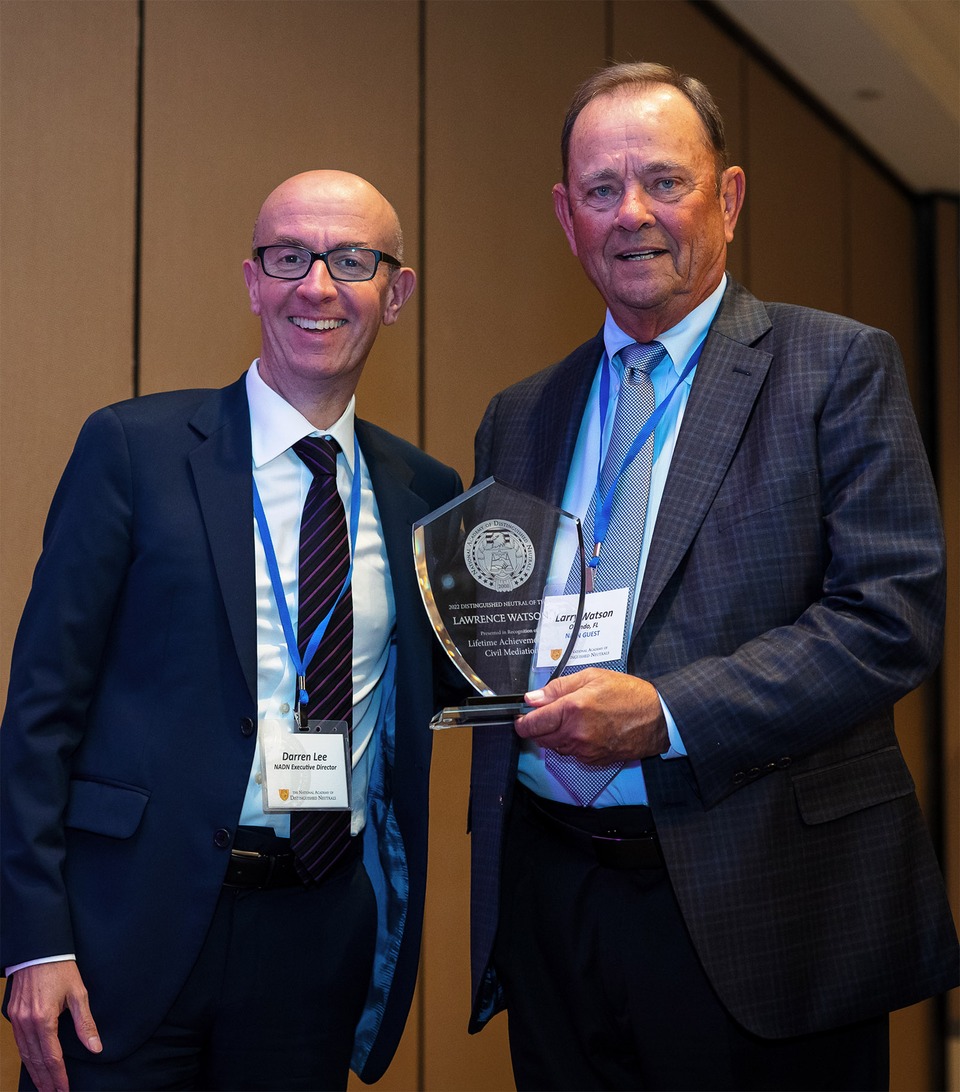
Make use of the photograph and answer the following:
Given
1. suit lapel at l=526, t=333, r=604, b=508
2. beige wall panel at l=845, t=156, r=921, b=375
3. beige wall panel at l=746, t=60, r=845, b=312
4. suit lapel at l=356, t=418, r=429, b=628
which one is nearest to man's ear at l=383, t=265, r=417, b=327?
suit lapel at l=356, t=418, r=429, b=628

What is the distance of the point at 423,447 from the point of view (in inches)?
141

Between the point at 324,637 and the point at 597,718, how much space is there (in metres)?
0.51

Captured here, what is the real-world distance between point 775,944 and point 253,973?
0.79 m

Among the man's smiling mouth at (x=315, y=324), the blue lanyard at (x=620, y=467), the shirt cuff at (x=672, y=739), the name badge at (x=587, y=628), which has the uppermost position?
the man's smiling mouth at (x=315, y=324)

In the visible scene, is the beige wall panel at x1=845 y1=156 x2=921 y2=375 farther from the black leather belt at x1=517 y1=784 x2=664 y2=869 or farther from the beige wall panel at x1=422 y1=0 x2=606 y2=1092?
the black leather belt at x1=517 y1=784 x2=664 y2=869

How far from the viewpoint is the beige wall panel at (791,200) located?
15.8 ft

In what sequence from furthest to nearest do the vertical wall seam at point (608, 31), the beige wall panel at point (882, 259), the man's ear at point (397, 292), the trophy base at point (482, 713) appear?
the beige wall panel at point (882, 259)
the vertical wall seam at point (608, 31)
the man's ear at point (397, 292)
the trophy base at point (482, 713)

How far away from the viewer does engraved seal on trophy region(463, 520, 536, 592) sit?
73.7 inches

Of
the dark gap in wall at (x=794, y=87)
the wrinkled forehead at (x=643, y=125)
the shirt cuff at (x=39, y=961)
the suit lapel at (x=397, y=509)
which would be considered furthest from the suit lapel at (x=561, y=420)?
the dark gap in wall at (x=794, y=87)

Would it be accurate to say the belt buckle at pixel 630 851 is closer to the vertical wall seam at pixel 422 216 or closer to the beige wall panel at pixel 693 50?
the vertical wall seam at pixel 422 216

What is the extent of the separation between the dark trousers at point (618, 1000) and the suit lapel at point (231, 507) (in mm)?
549

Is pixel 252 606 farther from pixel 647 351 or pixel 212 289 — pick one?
pixel 212 289

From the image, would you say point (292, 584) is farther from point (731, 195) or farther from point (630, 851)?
point (731, 195)

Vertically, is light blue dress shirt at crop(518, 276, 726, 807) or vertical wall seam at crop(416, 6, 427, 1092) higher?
vertical wall seam at crop(416, 6, 427, 1092)
